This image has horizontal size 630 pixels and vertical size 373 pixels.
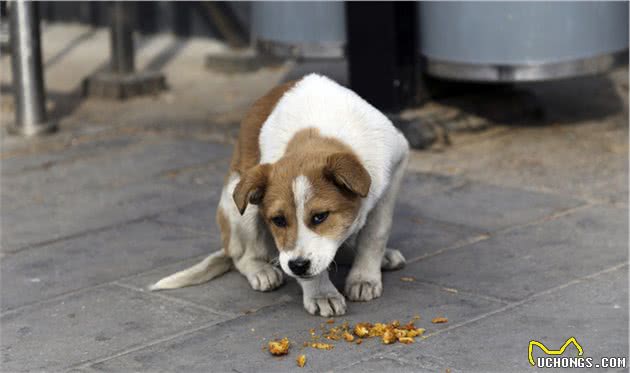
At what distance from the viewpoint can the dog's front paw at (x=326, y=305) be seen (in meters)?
4.98

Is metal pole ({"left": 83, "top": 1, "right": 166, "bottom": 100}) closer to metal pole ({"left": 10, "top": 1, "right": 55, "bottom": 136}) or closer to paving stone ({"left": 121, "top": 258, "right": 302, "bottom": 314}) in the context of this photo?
metal pole ({"left": 10, "top": 1, "right": 55, "bottom": 136})

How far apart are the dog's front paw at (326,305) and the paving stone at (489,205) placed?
155 centimetres

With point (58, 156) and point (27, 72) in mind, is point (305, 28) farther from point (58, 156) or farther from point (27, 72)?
point (27, 72)

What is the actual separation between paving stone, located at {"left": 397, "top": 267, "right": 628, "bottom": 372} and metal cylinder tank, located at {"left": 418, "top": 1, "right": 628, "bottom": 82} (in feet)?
9.21

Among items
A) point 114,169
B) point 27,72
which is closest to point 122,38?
point 27,72

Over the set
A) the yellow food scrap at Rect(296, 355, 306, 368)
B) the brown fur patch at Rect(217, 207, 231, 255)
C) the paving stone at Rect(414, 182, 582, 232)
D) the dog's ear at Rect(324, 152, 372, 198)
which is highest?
the dog's ear at Rect(324, 152, 372, 198)

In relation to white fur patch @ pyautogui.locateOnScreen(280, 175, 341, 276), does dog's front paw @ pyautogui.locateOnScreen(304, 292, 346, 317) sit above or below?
below

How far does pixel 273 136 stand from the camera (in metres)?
5.09

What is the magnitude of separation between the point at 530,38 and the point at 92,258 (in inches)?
136

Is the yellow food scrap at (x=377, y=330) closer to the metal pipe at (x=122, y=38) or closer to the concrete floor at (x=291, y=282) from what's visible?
the concrete floor at (x=291, y=282)

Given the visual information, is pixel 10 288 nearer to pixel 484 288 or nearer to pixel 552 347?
pixel 484 288

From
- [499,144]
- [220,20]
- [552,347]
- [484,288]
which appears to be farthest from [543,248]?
[220,20]

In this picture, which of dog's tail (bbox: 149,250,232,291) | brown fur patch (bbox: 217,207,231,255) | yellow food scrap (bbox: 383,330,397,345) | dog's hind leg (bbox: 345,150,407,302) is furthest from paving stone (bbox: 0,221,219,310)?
yellow food scrap (bbox: 383,330,397,345)

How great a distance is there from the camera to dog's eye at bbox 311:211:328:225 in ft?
15.1
